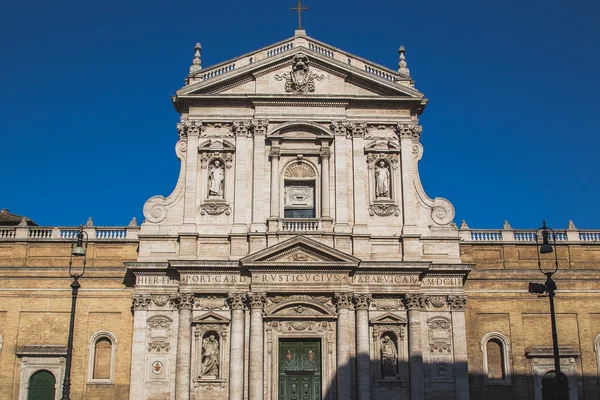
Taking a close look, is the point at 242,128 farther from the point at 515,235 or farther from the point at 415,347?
the point at 515,235

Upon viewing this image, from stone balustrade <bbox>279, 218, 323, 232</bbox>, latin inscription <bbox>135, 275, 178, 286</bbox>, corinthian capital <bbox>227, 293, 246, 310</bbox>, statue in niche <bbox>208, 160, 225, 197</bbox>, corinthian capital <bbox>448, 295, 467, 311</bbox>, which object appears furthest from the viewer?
statue in niche <bbox>208, 160, 225, 197</bbox>

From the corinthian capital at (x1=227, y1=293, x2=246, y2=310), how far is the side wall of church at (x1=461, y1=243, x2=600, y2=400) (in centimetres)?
934

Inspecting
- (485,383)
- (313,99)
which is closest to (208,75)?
(313,99)

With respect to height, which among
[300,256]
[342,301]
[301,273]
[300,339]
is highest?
[300,256]

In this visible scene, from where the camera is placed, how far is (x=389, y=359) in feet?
93.4

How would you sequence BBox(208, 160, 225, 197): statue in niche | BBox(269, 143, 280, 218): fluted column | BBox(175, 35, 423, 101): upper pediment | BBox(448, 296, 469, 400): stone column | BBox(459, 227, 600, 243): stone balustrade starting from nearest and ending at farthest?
BBox(448, 296, 469, 400): stone column < BBox(269, 143, 280, 218): fluted column < BBox(208, 160, 225, 197): statue in niche < BBox(175, 35, 423, 101): upper pediment < BBox(459, 227, 600, 243): stone balustrade

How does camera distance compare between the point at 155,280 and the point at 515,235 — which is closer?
the point at 155,280

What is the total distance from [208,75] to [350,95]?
6202 millimetres

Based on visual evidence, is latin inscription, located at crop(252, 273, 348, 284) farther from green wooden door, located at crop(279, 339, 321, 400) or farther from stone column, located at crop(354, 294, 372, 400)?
green wooden door, located at crop(279, 339, 321, 400)

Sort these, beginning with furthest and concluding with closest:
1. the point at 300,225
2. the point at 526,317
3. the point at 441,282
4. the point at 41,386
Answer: the point at 526,317, the point at 41,386, the point at 300,225, the point at 441,282

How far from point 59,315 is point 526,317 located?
19359 millimetres

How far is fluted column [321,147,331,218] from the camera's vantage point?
98.1ft

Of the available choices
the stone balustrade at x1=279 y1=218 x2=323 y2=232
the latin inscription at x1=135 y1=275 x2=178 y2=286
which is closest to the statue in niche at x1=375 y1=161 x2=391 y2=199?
the stone balustrade at x1=279 y1=218 x2=323 y2=232

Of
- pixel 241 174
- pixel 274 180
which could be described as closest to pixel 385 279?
pixel 274 180
